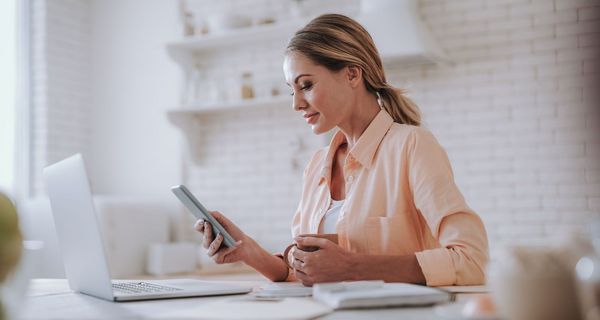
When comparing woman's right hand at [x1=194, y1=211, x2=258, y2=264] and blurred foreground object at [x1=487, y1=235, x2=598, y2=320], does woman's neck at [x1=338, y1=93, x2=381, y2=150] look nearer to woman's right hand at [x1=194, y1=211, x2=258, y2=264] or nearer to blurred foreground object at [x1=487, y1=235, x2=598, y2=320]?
woman's right hand at [x1=194, y1=211, x2=258, y2=264]

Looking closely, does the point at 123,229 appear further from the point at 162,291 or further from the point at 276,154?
the point at 162,291

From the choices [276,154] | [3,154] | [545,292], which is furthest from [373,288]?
[3,154]

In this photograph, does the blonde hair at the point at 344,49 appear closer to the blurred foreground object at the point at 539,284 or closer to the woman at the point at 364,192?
the woman at the point at 364,192

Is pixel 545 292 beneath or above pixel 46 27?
beneath

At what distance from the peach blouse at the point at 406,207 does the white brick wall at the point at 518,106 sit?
214 cm

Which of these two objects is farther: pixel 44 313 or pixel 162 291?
pixel 162 291

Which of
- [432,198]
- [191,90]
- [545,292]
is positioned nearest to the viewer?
[545,292]

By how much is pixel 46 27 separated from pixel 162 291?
4.14 meters

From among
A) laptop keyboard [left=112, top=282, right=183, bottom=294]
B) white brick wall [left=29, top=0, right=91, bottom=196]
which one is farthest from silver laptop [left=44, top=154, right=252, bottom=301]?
white brick wall [left=29, top=0, right=91, bottom=196]

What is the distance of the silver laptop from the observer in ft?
4.75

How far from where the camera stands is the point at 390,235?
74.9 inches

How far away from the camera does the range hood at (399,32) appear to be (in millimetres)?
3930

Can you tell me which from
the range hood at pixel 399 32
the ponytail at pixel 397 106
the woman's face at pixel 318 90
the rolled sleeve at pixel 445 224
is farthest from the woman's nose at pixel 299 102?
the range hood at pixel 399 32

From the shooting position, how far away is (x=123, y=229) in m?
4.63
